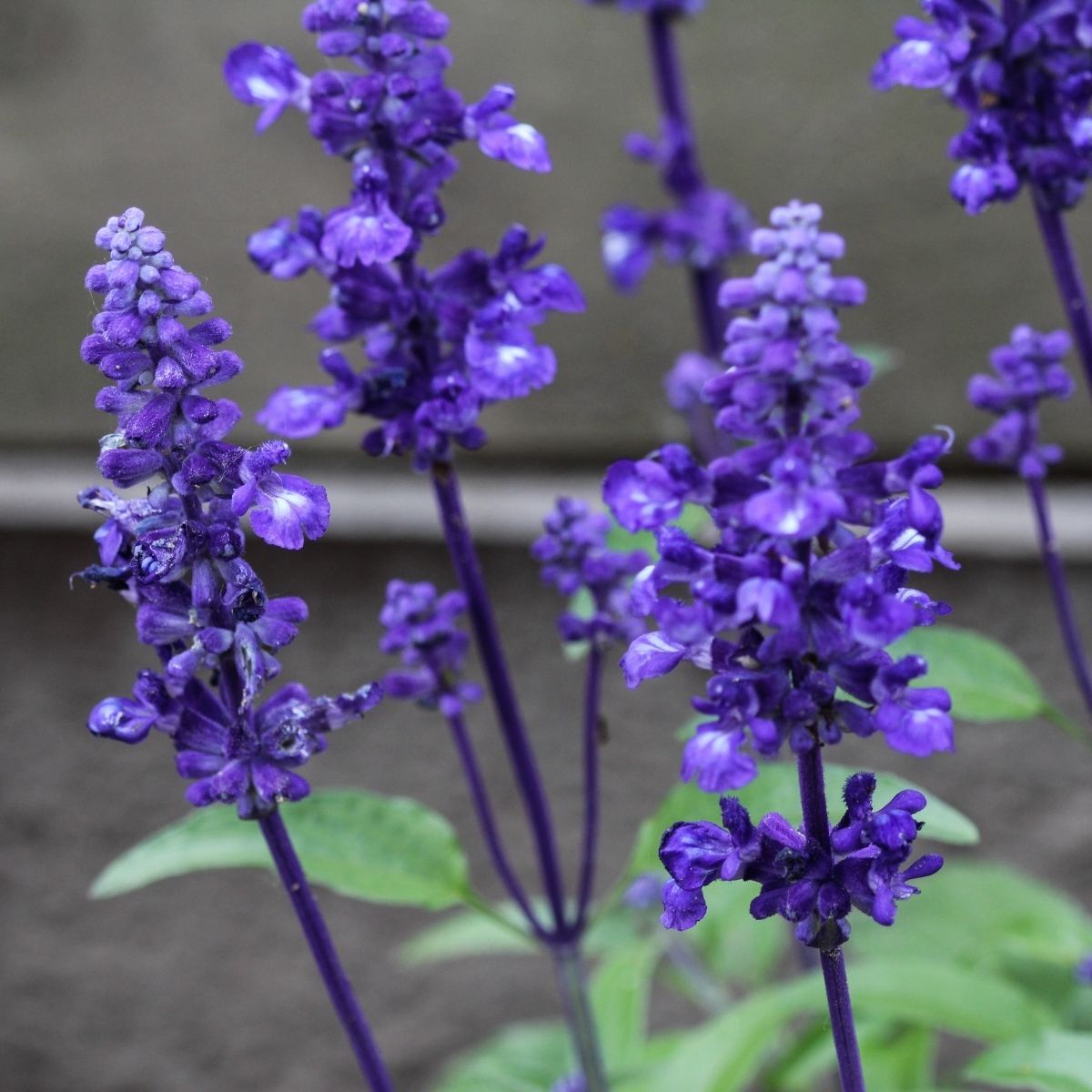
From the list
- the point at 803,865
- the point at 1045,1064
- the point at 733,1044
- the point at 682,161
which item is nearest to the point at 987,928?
the point at 733,1044

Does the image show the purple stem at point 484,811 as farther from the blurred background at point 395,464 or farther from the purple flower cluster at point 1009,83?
the blurred background at point 395,464

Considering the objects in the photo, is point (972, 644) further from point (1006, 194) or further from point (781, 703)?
point (781, 703)

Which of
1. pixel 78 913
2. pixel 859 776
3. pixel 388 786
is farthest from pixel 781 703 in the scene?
pixel 78 913

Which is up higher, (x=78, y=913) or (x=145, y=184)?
(x=145, y=184)

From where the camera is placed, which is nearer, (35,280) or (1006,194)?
(1006,194)

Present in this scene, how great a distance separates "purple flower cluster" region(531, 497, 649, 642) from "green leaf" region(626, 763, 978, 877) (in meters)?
0.12

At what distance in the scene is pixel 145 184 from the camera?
1.81 metres

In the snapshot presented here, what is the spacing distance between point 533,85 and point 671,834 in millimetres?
1313

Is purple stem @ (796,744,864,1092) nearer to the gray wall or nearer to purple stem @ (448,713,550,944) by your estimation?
purple stem @ (448,713,550,944)

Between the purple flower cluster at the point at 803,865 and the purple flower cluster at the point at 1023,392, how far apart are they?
1.64 feet

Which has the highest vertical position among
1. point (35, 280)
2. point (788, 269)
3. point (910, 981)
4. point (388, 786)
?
point (35, 280)

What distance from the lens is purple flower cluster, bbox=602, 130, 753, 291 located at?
140cm

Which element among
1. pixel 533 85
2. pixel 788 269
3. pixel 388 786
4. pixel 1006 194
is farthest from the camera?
pixel 388 786

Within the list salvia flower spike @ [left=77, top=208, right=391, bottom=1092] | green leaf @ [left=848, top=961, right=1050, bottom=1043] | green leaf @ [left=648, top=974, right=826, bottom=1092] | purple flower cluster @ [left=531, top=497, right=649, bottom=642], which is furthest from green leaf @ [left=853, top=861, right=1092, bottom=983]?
salvia flower spike @ [left=77, top=208, right=391, bottom=1092]
